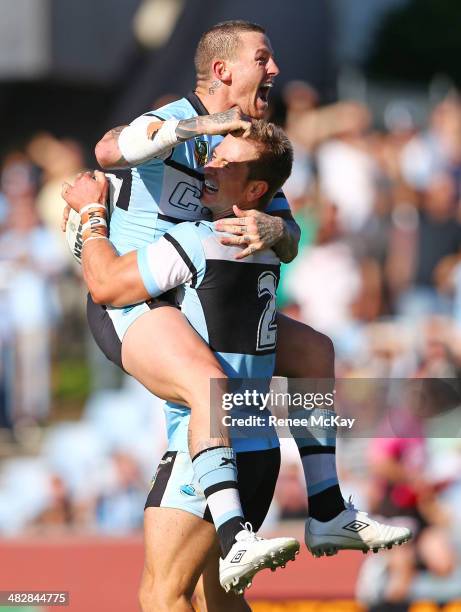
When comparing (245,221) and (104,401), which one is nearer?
(245,221)

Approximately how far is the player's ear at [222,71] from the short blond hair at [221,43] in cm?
2

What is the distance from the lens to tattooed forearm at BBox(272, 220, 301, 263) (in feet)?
16.0

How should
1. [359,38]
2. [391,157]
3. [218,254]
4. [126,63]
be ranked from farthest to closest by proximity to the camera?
1. [359,38]
2. [126,63]
3. [391,157]
4. [218,254]

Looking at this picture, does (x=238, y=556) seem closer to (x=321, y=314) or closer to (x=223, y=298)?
(x=223, y=298)

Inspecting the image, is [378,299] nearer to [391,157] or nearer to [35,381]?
[391,157]

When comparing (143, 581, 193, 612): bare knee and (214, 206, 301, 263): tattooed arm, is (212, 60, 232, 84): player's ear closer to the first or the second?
(214, 206, 301, 263): tattooed arm

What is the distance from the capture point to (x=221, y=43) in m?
5.00

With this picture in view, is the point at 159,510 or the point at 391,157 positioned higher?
the point at 391,157

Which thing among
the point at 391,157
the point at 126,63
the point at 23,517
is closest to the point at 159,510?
the point at 23,517

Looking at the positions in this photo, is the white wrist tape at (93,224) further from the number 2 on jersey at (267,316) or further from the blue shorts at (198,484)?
the blue shorts at (198,484)

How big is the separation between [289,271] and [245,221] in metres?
5.00

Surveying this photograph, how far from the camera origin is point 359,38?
877 inches

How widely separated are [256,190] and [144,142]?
0.49 m

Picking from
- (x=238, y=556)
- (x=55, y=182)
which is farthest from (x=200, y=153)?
(x=55, y=182)
